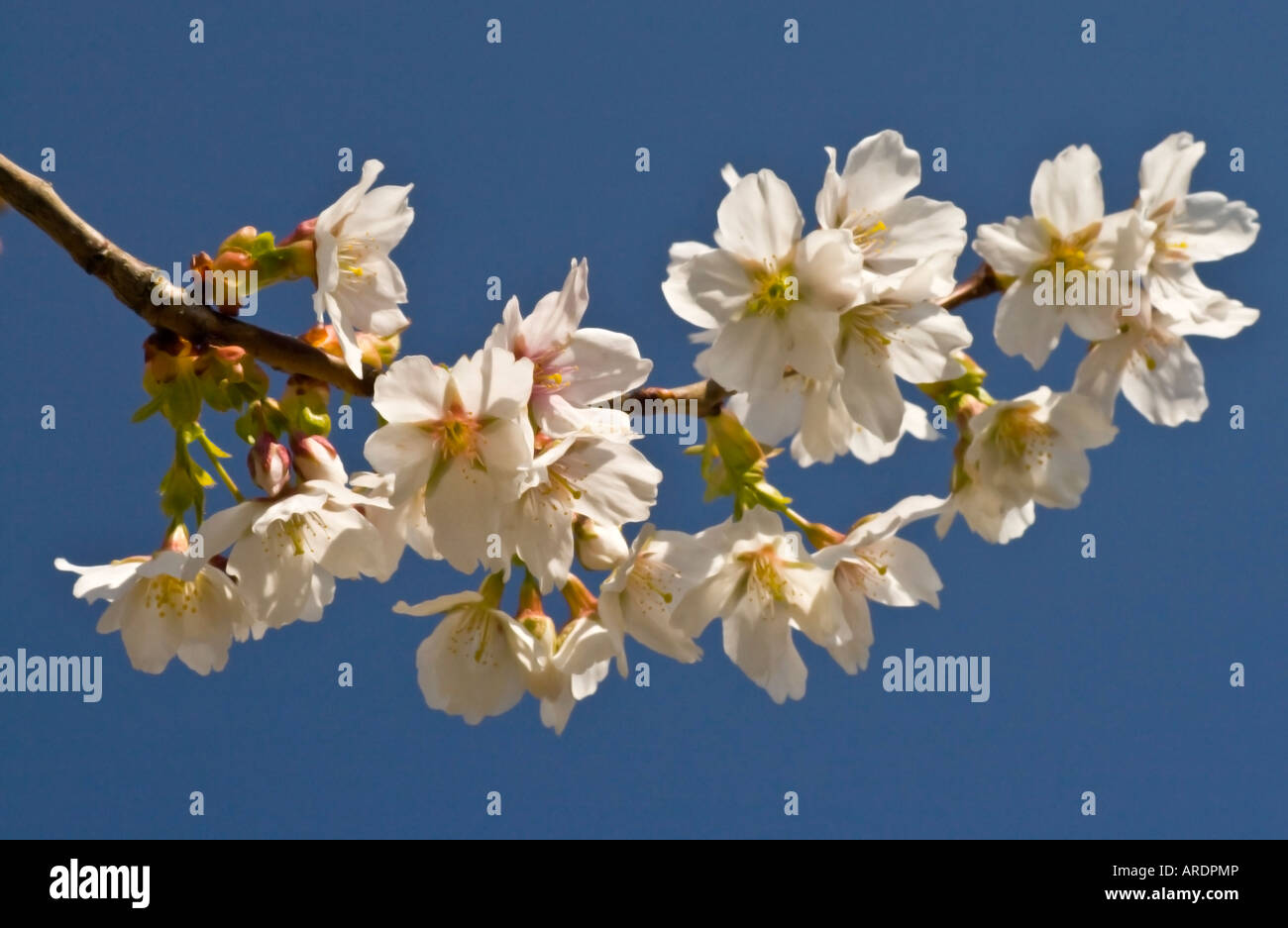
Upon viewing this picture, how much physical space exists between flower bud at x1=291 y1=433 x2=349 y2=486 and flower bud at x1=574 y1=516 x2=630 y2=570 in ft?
1.24

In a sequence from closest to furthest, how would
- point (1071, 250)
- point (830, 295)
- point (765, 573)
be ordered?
point (830, 295), point (1071, 250), point (765, 573)

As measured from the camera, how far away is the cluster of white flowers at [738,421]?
1.48 metres

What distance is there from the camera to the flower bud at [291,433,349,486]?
1.67 m

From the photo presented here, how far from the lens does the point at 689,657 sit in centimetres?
173

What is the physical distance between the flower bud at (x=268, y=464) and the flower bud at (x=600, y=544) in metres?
0.45

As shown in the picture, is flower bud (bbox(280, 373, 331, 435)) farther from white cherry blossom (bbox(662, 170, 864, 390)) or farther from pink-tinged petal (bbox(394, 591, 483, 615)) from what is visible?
white cherry blossom (bbox(662, 170, 864, 390))

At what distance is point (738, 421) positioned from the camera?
1.72 metres

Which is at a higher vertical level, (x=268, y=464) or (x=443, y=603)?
(x=268, y=464)

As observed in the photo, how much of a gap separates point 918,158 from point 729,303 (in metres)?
0.40

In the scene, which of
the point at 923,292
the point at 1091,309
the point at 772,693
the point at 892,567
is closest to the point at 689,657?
the point at 772,693

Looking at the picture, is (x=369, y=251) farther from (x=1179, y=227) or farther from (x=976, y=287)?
(x=1179, y=227)

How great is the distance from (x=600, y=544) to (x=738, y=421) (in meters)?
0.29

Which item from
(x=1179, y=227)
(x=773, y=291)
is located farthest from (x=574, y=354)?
(x=1179, y=227)

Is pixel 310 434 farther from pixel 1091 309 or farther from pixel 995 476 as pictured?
pixel 1091 309
